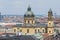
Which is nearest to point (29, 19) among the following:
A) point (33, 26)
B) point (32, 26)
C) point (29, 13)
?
point (32, 26)

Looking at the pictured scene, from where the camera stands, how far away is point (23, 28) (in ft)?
257

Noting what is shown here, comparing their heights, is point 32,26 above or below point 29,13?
below

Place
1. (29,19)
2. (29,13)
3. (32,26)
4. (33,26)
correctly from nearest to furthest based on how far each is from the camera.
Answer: (29,19), (32,26), (33,26), (29,13)

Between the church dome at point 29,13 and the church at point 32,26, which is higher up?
the church dome at point 29,13

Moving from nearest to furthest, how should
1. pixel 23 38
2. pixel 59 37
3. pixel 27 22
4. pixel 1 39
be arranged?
pixel 1 39 < pixel 23 38 < pixel 59 37 < pixel 27 22

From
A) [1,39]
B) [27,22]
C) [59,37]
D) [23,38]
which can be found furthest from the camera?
[27,22]

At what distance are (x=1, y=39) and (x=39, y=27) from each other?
119 feet

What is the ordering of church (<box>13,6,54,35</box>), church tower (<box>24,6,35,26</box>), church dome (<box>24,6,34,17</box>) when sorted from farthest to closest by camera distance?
church dome (<box>24,6,34,17</box>) → church (<box>13,6,54,35</box>) → church tower (<box>24,6,35,26</box>)

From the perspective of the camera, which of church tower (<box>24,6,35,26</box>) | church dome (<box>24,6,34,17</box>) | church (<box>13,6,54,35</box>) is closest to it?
church tower (<box>24,6,35,26</box>)

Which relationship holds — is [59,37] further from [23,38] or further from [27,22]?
[27,22]

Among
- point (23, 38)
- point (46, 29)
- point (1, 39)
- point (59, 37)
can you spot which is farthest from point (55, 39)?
point (46, 29)

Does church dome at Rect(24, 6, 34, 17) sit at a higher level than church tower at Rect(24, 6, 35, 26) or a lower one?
higher

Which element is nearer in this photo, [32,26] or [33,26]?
[32,26]

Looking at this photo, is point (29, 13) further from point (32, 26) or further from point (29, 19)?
point (32, 26)
